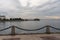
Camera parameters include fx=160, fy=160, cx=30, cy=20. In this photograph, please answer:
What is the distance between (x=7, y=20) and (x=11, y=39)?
561ft

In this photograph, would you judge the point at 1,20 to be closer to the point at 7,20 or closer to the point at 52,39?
the point at 7,20

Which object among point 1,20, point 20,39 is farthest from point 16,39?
point 1,20

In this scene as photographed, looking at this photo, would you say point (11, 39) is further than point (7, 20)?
No

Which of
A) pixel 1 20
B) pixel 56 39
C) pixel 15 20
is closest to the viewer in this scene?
pixel 56 39

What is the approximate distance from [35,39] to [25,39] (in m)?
0.95

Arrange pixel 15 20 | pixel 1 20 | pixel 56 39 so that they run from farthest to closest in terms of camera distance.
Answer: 1. pixel 15 20
2. pixel 1 20
3. pixel 56 39

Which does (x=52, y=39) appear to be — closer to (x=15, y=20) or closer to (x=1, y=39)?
(x=1, y=39)

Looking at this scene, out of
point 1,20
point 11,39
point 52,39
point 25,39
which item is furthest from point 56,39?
point 1,20

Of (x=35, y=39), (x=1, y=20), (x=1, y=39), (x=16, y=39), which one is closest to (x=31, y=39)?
(x=35, y=39)

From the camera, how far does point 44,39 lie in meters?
15.1

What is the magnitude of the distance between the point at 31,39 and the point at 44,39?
1228mm

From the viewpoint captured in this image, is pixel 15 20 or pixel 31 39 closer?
pixel 31 39

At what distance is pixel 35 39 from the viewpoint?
15.1 meters

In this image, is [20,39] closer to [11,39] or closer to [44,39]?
[11,39]
